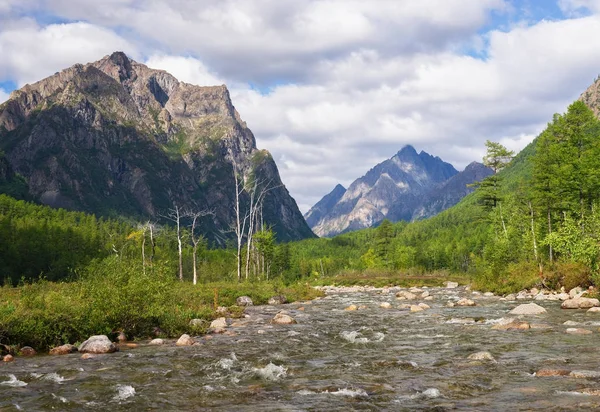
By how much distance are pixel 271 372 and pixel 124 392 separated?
14.2ft

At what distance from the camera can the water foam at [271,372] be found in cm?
1355

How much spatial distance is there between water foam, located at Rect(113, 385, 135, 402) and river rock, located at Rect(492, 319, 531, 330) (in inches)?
707

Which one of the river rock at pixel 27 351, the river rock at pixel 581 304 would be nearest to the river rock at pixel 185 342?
the river rock at pixel 27 351

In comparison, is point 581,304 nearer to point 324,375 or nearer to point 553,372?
point 553,372

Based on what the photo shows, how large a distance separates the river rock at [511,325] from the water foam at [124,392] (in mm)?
17961

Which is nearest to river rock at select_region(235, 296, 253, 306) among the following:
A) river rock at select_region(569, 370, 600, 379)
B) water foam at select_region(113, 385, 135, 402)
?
water foam at select_region(113, 385, 135, 402)

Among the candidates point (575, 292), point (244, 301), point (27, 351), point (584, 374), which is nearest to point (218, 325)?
point (27, 351)

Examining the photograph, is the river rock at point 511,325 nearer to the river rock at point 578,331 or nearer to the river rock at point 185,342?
the river rock at point 578,331

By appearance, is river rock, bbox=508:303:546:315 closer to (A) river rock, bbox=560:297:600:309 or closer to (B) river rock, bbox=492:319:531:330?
(A) river rock, bbox=560:297:600:309

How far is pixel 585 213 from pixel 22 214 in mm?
144761

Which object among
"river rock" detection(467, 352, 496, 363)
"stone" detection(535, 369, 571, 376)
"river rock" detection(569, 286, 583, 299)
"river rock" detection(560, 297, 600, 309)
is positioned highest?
Answer: "stone" detection(535, 369, 571, 376)

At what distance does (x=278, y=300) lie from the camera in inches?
1781

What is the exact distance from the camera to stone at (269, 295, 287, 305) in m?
44.5

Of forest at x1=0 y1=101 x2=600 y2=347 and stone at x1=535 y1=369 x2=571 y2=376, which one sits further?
forest at x1=0 y1=101 x2=600 y2=347
